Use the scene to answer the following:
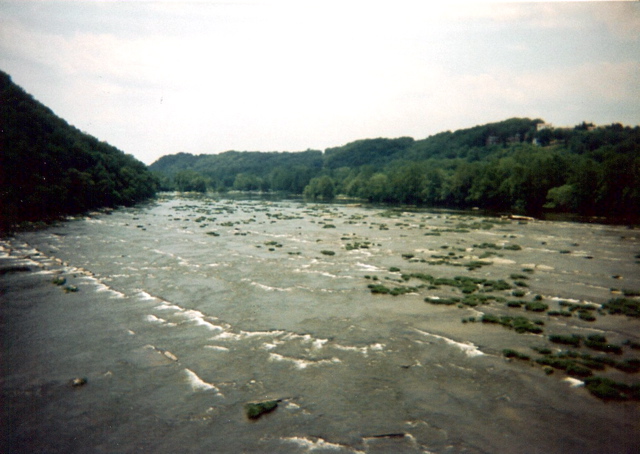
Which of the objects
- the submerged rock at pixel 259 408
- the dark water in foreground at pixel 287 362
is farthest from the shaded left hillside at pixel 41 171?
the submerged rock at pixel 259 408

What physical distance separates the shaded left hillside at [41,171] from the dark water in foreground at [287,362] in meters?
31.6

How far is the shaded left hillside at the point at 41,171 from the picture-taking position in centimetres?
5678

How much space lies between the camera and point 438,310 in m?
21.0

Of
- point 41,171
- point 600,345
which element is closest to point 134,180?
point 41,171

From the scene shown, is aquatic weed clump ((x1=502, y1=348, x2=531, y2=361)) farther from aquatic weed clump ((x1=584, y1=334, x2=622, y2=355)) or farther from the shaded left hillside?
the shaded left hillside

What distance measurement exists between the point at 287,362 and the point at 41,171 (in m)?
67.5

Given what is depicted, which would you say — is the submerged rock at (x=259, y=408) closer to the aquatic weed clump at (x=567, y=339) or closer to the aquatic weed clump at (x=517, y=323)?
the aquatic weed clump at (x=517, y=323)

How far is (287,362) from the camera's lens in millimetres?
15281

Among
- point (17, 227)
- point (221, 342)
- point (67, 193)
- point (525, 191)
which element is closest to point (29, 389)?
point (221, 342)

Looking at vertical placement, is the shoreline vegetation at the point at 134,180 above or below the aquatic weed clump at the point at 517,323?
above

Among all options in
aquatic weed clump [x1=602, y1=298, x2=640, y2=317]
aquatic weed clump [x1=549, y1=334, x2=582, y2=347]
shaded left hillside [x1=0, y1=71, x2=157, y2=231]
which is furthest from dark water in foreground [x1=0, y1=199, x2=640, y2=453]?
shaded left hillside [x1=0, y1=71, x2=157, y2=231]

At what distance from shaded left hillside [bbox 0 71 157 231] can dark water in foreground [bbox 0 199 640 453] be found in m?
31.6

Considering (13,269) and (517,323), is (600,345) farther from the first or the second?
(13,269)

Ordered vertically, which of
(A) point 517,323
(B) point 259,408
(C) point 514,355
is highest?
(A) point 517,323
